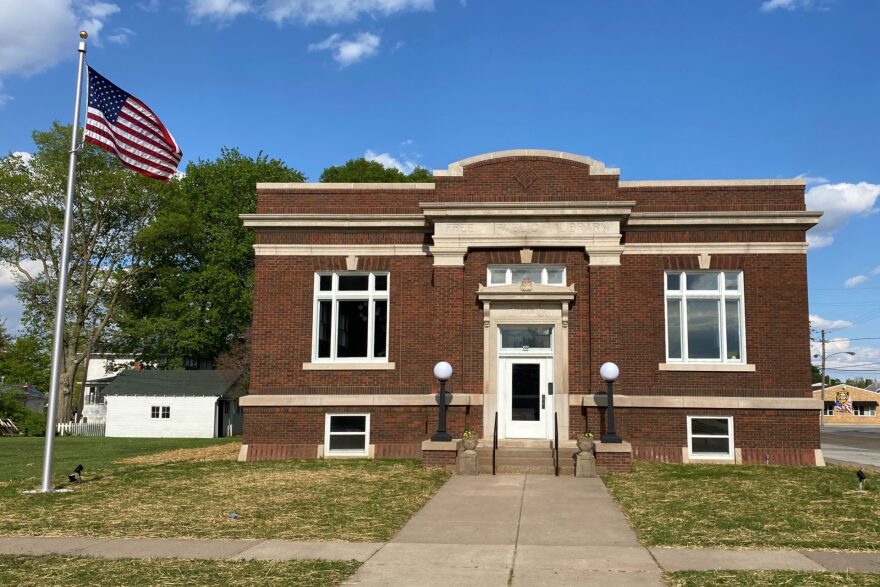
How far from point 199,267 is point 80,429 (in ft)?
36.6

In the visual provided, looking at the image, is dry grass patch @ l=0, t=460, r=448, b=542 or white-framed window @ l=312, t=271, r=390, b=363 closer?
dry grass patch @ l=0, t=460, r=448, b=542

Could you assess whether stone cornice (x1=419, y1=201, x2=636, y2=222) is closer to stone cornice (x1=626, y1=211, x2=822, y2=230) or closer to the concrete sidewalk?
stone cornice (x1=626, y1=211, x2=822, y2=230)

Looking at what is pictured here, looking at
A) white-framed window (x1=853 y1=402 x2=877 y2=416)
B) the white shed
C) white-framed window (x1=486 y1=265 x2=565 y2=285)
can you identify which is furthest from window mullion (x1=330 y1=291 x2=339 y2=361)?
white-framed window (x1=853 y1=402 x2=877 y2=416)

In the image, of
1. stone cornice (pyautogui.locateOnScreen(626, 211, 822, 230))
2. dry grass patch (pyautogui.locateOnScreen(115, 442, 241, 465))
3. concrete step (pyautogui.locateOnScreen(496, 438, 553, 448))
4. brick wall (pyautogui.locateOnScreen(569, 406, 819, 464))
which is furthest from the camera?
dry grass patch (pyautogui.locateOnScreen(115, 442, 241, 465))

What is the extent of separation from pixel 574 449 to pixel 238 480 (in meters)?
7.07

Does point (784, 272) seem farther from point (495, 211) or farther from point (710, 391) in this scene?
point (495, 211)

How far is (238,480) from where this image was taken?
555 inches

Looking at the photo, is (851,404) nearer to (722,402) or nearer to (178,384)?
(178,384)

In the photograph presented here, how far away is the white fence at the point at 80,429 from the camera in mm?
39447

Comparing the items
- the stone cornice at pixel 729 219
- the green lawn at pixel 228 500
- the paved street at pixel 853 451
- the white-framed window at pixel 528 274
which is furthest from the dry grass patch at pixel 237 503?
the paved street at pixel 853 451

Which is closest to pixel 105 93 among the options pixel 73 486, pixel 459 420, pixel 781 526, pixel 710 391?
pixel 73 486

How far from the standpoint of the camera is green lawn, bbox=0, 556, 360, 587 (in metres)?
6.77

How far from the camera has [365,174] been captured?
43.7 metres

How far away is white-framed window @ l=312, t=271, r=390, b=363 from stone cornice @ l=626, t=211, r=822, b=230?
648cm
